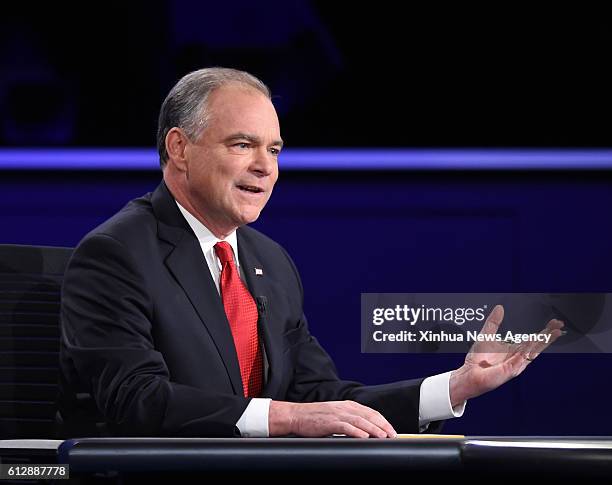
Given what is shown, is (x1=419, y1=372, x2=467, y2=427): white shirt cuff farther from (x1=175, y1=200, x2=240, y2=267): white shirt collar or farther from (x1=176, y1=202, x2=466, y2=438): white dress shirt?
(x1=175, y1=200, x2=240, y2=267): white shirt collar

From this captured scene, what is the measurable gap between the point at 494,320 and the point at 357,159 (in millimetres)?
1638

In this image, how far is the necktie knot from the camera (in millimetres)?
2105

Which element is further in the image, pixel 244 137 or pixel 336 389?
pixel 336 389

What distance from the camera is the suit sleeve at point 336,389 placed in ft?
6.55

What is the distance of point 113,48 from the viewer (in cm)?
329

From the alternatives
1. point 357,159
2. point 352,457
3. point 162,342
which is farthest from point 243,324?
point 357,159

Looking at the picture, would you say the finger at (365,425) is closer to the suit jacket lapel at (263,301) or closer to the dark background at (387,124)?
the suit jacket lapel at (263,301)

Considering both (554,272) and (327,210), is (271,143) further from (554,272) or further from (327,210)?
(554,272)

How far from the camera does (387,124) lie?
10.8 feet

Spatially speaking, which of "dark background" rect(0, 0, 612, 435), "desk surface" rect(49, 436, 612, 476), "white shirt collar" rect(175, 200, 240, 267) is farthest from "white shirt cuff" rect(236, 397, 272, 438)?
"dark background" rect(0, 0, 612, 435)

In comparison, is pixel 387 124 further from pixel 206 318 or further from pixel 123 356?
pixel 123 356

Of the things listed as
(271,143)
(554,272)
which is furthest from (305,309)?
(271,143)

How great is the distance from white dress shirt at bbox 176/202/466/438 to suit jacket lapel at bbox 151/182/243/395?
4cm

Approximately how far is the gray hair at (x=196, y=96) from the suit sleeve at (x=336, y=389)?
42cm
